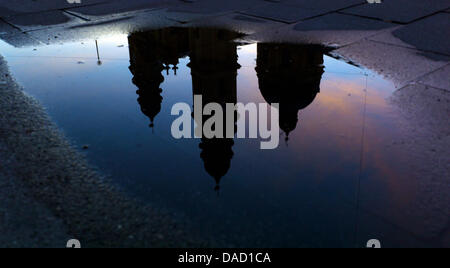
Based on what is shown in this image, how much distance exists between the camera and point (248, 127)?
5.20m

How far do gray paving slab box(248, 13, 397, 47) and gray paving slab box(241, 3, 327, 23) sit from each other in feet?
1.40

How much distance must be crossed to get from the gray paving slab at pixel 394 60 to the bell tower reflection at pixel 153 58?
3168 millimetres

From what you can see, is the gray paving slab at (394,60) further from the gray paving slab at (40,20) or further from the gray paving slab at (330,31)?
the gray paving slab at (40,20)

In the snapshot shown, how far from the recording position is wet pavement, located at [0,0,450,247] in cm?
350

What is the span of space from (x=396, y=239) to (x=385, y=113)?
250 centimetres

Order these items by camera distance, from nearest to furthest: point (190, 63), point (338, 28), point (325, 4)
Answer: point (190, 63) → point (338, 28) → point (325, 4)

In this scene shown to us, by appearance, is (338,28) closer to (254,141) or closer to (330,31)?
(330,31)

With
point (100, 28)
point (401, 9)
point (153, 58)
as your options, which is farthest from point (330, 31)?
point (100, 28)

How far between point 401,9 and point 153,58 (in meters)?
6.84

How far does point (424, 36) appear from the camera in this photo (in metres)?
8.25

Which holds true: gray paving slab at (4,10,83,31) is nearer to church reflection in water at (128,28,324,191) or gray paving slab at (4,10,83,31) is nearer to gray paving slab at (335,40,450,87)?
church reflection in water at (128,28,324,191)

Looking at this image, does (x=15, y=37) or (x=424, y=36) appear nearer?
(x=424, y=36)
